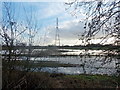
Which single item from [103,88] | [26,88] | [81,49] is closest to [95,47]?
[81,49]

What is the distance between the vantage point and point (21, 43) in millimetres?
6254

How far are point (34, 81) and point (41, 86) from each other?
0.30 metres

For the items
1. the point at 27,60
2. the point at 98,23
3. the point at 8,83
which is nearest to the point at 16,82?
the point at 8,83

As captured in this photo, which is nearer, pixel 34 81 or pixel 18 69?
pixel 18 69

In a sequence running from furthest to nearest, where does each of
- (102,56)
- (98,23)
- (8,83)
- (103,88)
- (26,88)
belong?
1. (103,88)
2. (26,88)
3. (8,83)
4. (102,56)
5. (98,23)

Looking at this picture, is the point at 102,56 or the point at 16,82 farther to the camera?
the point at 16,82

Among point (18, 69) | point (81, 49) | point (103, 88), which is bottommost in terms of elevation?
point (103, 88)

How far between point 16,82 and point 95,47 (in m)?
3.09

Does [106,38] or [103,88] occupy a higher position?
[106,38]

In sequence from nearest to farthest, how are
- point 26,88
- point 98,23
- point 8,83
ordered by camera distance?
point 98,23
point 8,83
point 26,88

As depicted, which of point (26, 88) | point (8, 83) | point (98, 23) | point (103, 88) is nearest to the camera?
point (98, 23)

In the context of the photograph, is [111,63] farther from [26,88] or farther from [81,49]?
[26,88]

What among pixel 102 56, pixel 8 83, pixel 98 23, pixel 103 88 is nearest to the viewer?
pixel 98 23

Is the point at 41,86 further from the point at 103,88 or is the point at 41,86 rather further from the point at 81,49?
the point at 81,49
